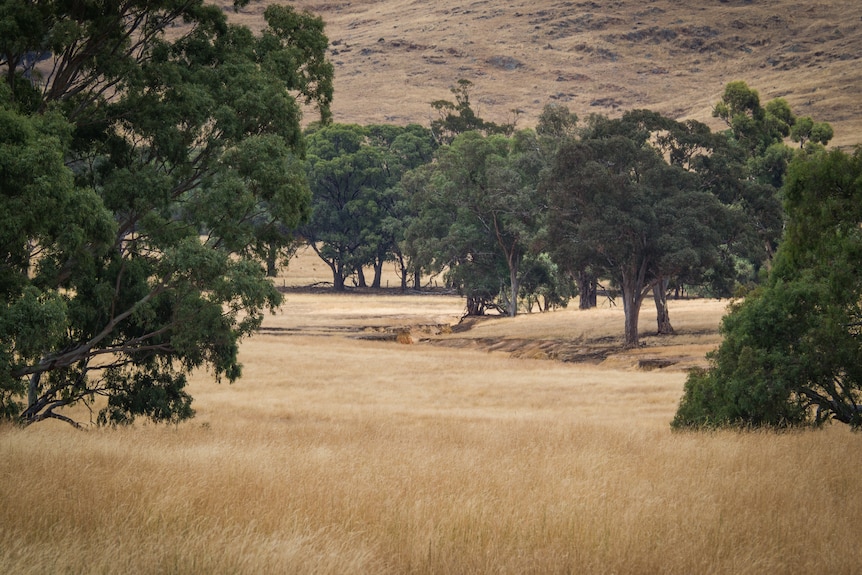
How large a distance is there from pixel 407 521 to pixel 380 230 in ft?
289

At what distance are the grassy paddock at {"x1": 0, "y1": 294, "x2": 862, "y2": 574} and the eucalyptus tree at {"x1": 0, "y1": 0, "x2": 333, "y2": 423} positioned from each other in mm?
1836

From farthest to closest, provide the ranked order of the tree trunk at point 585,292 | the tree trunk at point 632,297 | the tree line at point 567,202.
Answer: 1. the tree trunk at point 585,292
2. the tree trunk at point 632,297
3. the tree line at point 567,202

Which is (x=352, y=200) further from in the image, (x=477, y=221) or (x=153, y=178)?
(x=153, y=178)

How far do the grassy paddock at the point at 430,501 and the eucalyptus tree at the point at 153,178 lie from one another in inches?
72.3

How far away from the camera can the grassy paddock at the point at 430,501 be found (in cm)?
741

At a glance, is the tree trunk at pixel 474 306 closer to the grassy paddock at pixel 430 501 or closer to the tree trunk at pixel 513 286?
the tree trunk at pixel 513 286

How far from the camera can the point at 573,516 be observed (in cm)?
884

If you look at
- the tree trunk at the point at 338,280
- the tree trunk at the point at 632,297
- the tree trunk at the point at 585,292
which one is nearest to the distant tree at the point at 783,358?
the tree trunk at the point at 632,297

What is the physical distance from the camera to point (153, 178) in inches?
663

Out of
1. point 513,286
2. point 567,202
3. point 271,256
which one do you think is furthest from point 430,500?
point 513,286

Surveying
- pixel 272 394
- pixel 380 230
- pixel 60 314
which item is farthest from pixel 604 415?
pixel 380 230

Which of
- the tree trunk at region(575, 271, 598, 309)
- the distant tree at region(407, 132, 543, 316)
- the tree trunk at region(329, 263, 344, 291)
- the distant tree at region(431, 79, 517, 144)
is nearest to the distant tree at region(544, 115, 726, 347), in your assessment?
the distant tree at region(407, 132, 543, 316)

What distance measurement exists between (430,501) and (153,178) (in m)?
9.88

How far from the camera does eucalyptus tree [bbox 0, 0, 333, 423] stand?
50.6 feet
